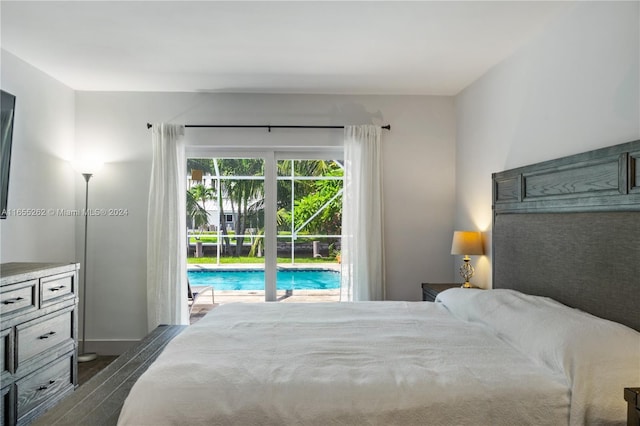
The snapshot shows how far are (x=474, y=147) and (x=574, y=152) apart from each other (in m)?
1.38

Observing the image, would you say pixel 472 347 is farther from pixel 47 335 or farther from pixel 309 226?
pixel 47 335

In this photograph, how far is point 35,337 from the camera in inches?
98.7

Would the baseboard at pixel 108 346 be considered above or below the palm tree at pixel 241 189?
below

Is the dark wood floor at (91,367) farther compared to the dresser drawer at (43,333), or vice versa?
the dark wood floor at (91,367)

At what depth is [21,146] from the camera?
3184mm

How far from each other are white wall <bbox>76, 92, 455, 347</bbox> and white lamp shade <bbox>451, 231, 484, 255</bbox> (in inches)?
28.5

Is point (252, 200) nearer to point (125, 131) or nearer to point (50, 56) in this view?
point (125, 131)

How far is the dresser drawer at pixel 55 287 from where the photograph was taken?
2.60 meters

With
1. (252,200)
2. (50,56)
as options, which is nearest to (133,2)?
(50,56)

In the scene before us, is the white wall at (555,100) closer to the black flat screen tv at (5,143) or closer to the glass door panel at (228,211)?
the glass door panel at (228,211)

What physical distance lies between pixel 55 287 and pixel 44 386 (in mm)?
625

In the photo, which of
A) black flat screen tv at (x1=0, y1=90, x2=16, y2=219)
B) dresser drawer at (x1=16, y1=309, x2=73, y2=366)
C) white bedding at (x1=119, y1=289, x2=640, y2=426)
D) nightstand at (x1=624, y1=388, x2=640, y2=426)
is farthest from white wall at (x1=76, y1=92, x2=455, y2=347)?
nightstand at (x1=624, y1=388, x2=640, y2=426)

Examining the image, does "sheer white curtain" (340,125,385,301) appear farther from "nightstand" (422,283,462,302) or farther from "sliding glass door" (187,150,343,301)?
"nightstand" (422,283,462,302)

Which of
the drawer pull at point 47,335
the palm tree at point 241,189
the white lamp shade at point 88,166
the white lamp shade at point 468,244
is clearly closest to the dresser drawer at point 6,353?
the drawer pull at point 47,335
